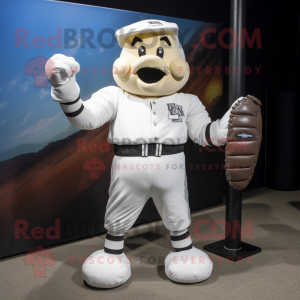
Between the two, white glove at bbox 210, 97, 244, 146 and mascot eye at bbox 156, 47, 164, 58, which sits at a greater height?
mascot eye at bbox 156, 47, 164, 58

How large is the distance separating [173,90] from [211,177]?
1.65 meters

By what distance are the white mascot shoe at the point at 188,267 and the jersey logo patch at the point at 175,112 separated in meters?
0.77

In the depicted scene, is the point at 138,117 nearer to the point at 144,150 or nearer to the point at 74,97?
the point at 144,150

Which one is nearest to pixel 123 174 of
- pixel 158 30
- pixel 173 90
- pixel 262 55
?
pixel 173 90

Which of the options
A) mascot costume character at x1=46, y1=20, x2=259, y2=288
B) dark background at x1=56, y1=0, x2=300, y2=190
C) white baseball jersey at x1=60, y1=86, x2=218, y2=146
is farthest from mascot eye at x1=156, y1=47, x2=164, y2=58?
dark background at x1=56, y1=0, x2=300, y2=190

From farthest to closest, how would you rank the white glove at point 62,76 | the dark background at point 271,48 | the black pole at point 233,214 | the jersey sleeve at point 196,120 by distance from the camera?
the dark background at point 271,48 → the black pole at point 233,214 → the jersey sleeve at point 196,120 → the white glove at point 62,76

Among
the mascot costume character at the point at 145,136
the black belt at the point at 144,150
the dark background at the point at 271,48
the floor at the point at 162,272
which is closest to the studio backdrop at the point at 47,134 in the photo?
the floor at the point at 162,272

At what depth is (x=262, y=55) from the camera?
14.0ft

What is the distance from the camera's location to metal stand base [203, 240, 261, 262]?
2463 mm

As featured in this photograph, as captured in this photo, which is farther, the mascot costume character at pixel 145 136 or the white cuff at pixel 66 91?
the mascot costume character at pixel 145 136

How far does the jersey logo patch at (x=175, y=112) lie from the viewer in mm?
2119

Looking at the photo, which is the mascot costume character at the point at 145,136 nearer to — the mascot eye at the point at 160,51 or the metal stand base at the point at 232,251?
the mascot eye at the point at 160,51

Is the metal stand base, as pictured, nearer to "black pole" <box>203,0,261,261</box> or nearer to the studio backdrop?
"black pole" <box>203,0,261,261</box>

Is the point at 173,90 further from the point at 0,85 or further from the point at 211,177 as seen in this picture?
the point at 211,177
